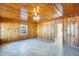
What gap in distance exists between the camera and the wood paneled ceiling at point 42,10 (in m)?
2.34

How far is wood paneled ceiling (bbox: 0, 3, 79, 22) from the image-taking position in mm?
2342

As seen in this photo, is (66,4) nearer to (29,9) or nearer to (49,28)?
(49,28)

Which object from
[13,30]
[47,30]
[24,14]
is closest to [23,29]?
[13,30]

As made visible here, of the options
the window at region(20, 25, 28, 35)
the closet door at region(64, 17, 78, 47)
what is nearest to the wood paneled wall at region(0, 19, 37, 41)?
the window at region(20, 25, 28, 35)

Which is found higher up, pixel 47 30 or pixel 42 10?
pixel 42 10

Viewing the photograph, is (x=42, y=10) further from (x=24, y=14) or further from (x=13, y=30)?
(x=13, y=30)

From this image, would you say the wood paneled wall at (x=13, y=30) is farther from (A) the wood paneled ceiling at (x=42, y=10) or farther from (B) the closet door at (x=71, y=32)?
(B) the closet door at (x=71, y=32)

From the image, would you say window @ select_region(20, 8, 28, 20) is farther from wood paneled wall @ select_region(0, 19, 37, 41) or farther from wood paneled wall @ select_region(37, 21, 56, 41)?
wood paneled wall @ select_region(37, 21, 56, 41)

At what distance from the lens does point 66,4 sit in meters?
2.36

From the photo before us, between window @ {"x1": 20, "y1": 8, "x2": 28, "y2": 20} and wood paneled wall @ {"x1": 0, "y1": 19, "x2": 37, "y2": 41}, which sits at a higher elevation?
window @ {"x1": 20, "y1": 8, "x2": 28, "y2": 20}

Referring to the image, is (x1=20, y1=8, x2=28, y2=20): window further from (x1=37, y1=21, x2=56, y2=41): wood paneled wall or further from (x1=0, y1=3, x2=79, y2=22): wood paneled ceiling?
(x1=37, y1=21, x2=56, y2=41): wood paneled wall

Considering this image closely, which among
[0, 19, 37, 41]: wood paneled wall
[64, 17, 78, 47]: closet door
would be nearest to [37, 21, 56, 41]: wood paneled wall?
[0, 19, 37, 41]: wood paneled wall

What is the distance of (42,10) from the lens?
2371 mm

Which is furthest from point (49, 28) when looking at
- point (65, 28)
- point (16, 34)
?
point (16, 34)
